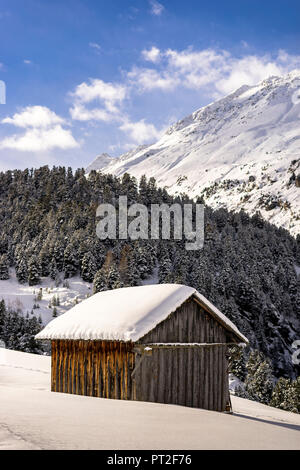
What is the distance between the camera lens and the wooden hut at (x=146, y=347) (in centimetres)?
1466

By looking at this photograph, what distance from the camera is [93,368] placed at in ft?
51.5

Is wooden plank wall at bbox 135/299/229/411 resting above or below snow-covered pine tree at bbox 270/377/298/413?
above

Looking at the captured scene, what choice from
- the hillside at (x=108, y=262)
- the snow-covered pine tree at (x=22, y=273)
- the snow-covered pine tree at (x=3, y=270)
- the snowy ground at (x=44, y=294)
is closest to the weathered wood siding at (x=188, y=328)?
the hillside at (x=108, y=262)

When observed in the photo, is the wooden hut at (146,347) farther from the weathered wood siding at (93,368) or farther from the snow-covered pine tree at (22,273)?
the snow-covered pine tree at (22,273)

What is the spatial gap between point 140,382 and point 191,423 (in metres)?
5.70

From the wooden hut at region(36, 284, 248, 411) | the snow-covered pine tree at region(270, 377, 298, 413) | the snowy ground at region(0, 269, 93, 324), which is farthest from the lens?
the snowy ground at region(0, 269, 93, 324)

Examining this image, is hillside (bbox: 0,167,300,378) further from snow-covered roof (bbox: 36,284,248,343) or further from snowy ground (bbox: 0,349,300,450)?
snowy ground (bbox: 0,349,300,450)

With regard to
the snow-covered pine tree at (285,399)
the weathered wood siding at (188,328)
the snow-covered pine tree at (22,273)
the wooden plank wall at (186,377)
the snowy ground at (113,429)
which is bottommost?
the snow-covered pine tree at (285,399)

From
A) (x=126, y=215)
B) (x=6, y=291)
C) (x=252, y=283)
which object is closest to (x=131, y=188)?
(x=126, y=215)

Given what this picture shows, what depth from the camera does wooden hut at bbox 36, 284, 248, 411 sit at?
1466 centimetres

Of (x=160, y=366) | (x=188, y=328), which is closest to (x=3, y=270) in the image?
(x=188, y=328)

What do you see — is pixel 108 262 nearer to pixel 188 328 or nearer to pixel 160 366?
pixel 188 328

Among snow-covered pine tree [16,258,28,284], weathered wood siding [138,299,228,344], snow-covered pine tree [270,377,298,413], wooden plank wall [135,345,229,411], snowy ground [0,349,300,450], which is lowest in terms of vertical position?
snow-covered pine tree [270,377,298,413]

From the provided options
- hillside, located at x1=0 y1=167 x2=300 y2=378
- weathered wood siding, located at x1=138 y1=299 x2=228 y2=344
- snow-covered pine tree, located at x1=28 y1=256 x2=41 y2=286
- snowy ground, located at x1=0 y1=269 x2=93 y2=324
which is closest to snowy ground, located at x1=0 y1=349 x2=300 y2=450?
weathered wood siding, located at x1=138 y1=299 x2=228 y2=344
